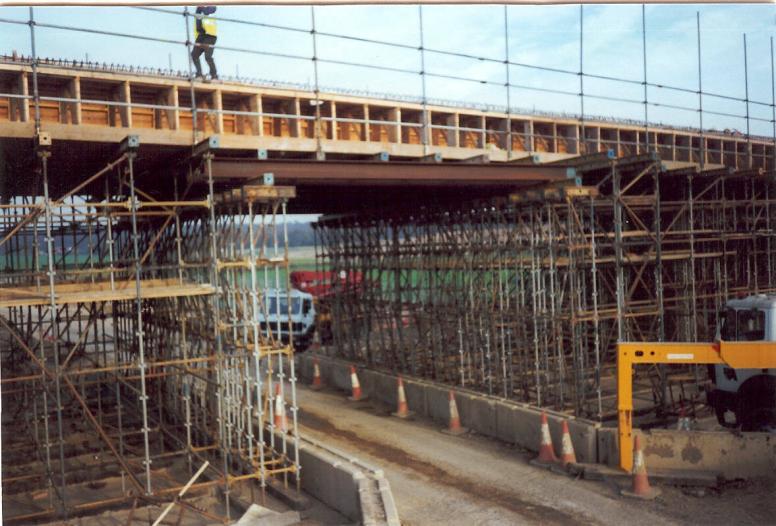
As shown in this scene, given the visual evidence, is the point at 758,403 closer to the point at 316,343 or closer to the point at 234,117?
the point at 234,117

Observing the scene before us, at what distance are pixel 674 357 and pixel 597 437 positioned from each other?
76.0 inches

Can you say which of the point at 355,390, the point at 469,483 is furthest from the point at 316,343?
the point at 469,483

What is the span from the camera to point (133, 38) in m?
11.6

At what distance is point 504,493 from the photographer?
10.7m

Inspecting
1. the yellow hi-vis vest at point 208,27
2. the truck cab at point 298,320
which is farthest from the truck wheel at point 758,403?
the truck cab at point 298,320

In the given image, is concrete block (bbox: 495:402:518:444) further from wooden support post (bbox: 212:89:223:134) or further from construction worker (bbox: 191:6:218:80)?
construction worker (bbox: 191:6:218:80)

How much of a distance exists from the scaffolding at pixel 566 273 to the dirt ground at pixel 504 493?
179 centimetres

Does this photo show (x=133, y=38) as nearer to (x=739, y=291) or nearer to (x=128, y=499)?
(x=128, y=499)

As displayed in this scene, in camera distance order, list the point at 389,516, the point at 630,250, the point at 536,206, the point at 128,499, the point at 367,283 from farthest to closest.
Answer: the point at 367,283 < the point at 630,250 < the point at 536,206 < the point at 128,499 < the point at 389,516

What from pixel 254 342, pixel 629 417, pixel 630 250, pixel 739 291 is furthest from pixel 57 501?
pixel 739 291

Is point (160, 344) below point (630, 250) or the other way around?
below

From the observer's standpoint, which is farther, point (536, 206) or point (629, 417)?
point (536, 206)

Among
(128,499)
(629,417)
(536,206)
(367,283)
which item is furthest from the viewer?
(367,283)

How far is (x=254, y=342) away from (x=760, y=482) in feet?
24.7
